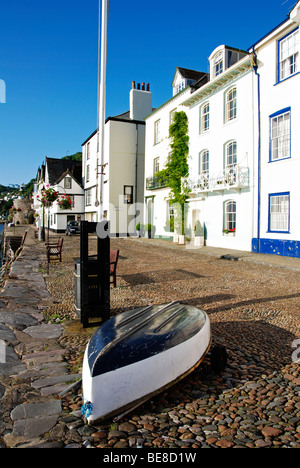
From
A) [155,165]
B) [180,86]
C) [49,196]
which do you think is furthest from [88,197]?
[49,196]

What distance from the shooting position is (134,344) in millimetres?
2973

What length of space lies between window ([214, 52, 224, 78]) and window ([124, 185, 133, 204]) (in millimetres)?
15292

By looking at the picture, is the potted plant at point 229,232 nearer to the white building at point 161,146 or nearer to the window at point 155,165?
the white building at point 161,146

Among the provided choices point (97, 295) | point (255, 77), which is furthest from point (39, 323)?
point (255, 77)

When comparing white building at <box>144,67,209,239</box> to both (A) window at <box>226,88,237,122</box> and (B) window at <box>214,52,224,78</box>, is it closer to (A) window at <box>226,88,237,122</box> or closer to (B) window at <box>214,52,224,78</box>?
(B) window at <box>214,52,224,78</box>

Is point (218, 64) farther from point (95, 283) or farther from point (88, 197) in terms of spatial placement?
point (88, 197)

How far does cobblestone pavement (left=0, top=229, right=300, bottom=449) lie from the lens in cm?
254

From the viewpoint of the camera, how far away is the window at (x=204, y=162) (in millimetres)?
21562

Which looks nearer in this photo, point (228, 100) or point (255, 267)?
point (255, 267)

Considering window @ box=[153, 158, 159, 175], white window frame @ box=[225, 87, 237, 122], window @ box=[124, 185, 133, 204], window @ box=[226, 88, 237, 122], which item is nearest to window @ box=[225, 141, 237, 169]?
white window frame @ box=[225, 87, 237, 122]

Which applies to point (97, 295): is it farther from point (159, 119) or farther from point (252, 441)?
point (159, 119)

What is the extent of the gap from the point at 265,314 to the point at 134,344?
3.71 meters

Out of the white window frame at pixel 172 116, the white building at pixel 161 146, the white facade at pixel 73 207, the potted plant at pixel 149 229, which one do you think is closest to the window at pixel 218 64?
the white building at pixel 161 146

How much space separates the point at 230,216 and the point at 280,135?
5394mm
